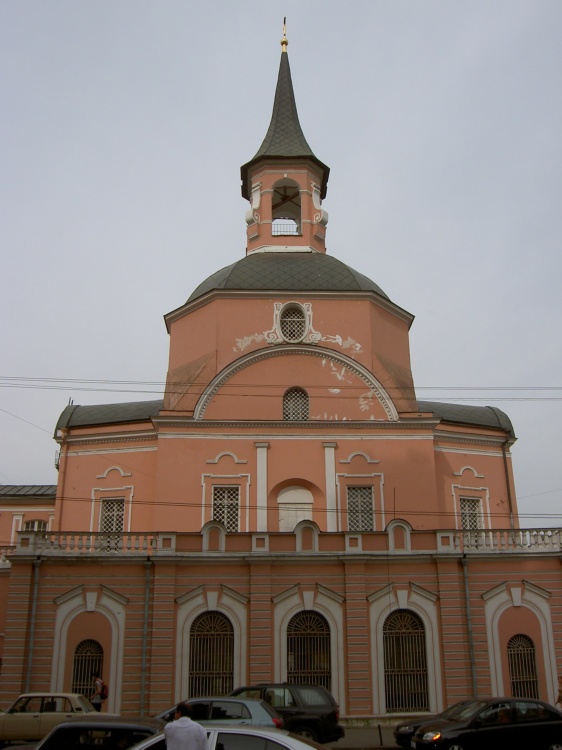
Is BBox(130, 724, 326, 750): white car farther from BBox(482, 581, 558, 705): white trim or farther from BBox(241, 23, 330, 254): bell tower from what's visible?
BBox(241, 23, 330, 254): bell tower

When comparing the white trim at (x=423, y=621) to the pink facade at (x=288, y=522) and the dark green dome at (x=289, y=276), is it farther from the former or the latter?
the dark green dome at (x=289, y=276)

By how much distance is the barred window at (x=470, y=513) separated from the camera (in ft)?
94.6

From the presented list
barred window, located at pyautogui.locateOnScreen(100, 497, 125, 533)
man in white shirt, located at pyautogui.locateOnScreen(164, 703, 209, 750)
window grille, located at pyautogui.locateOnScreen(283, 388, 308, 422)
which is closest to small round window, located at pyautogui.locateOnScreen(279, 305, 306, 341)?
window grille, located at pyautogui.locateOnScreen(283, 388, 308, 422)

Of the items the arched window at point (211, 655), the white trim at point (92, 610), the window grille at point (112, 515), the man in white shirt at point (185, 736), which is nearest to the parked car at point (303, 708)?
the arched window at point (211, 655)

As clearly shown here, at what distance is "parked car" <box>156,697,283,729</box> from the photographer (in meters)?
13.4

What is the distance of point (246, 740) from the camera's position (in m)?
7.90

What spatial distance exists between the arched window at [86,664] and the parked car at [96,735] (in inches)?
432

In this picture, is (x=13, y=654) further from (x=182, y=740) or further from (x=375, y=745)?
(x=182, y=740)

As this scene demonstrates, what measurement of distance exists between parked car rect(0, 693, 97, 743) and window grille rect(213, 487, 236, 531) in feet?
31.7

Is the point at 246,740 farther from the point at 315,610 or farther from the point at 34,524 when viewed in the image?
the point at 34,524

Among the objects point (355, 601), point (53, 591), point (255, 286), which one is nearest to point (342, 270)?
point (255, 286)

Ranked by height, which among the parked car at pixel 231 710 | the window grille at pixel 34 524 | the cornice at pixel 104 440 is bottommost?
the parked car at pixel 231 710

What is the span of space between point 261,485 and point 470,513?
8.48 metres

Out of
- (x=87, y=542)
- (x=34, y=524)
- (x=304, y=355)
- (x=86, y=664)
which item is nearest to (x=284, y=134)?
(x=304, y=355)
